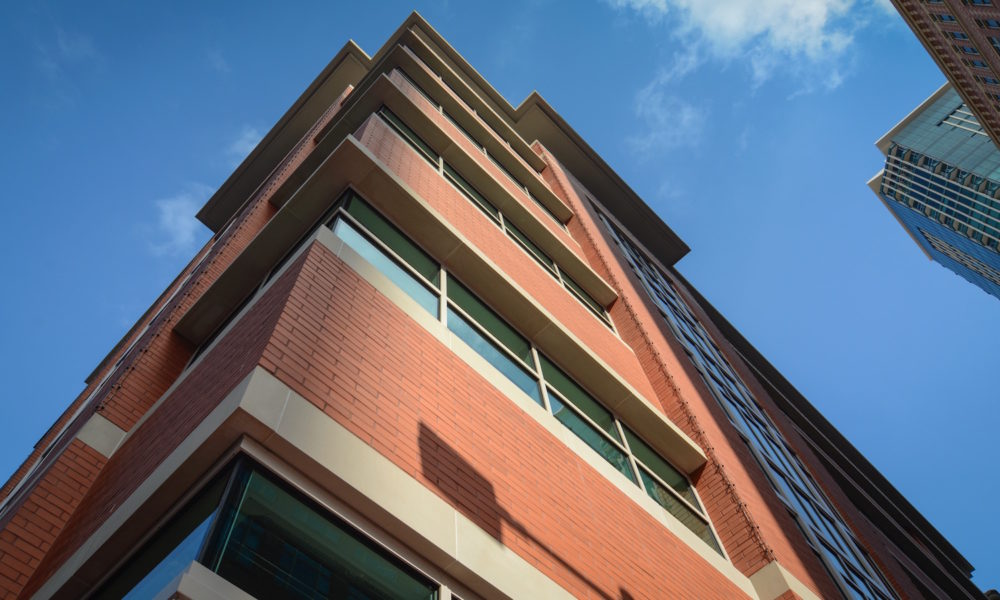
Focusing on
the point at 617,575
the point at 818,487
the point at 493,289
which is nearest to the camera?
the point at 617,575

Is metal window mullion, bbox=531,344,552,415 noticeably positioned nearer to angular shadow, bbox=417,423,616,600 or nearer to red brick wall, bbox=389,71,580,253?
angular shadow, bbox=417,423,616,600

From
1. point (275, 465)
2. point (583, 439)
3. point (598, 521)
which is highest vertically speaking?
point (583, 439)

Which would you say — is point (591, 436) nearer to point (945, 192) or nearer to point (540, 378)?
point (540, 378)

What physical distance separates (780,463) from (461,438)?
14174mm

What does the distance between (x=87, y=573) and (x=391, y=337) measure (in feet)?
10.1

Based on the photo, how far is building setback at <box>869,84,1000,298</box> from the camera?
7619cm

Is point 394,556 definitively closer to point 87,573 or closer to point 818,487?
point 87,573

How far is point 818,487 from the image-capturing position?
19.6 m

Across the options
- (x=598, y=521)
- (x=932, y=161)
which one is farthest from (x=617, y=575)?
(x=932, y=161)

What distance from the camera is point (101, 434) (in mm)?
7258

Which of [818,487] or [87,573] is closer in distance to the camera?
[87,573]

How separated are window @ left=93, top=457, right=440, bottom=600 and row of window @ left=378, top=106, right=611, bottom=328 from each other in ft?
31.7

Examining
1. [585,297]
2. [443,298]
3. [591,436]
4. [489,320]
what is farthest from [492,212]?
[591,436]

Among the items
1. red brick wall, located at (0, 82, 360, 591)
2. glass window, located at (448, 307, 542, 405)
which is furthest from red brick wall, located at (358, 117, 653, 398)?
red brick wall, located at (0, 82, 360, 591)
